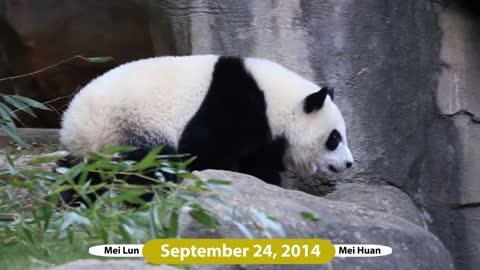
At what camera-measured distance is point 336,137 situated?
487 cm

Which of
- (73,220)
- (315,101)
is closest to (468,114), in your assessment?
(315,101)

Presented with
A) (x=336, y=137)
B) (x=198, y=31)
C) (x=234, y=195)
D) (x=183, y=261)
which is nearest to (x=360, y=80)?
(x=336, y=137)

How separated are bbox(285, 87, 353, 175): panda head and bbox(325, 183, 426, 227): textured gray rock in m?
0.19

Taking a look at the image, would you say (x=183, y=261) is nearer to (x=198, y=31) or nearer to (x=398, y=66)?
(x=198, y=31)

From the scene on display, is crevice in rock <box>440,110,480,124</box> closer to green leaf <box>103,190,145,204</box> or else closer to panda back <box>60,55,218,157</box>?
panda back <box>60,55,218,157</box>

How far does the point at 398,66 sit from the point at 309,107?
3.20 ft

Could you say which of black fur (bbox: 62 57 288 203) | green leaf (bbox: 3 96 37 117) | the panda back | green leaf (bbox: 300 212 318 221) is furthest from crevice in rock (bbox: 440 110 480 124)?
green leaf (bbox: 3 96 37 117)

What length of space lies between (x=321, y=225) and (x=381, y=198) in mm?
1708

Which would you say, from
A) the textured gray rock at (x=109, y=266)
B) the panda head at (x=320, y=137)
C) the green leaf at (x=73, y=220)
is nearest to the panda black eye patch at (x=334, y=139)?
the panda head at (x=320, y=137)

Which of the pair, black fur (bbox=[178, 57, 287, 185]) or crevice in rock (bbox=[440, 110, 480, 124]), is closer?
black fur (bbox=[178, 57, 287, 185])

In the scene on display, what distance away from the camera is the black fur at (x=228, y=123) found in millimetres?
4512

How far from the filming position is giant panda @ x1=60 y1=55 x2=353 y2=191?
433 centimetres

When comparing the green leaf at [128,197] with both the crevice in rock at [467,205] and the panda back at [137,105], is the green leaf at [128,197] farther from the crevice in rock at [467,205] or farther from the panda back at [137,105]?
the crevice in rock at [467,205]

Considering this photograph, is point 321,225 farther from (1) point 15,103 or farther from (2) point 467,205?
(2) point 467,205
